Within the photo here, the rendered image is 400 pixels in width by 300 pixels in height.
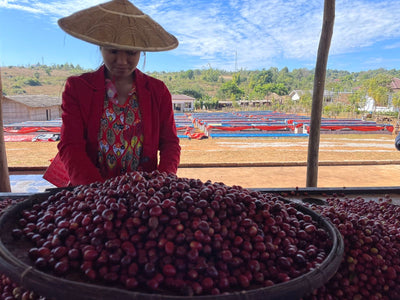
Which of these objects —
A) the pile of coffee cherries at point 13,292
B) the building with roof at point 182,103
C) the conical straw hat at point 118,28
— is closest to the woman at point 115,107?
the conical straw hat at point 118,28

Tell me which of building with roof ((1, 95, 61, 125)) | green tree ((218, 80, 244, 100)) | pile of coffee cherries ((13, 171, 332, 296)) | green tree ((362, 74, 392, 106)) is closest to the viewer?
pile of coffee cherries ((13, 171, 332, 296))

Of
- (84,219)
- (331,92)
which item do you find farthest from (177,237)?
(331,92)

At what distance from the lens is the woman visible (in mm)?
1461

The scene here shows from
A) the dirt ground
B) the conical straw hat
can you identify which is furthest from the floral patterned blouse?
the dirt ground

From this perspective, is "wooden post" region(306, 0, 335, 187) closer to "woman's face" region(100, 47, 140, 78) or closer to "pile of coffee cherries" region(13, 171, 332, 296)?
"woman's face" region(100, 47, 140, 78)

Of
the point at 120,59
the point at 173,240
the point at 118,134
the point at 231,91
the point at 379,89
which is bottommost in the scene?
the point at 173,240

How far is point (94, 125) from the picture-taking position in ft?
5.64

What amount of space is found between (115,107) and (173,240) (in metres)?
1.17

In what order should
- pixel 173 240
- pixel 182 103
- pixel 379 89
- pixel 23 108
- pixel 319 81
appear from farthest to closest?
pixel 182 103 < pixel 379 89 < pixel 23 108 < pixel 319 81 < pixel 173 240

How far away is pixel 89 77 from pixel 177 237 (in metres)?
1.26

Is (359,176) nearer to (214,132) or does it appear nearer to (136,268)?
(136,268)

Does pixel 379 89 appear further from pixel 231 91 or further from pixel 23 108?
pixel 23 108

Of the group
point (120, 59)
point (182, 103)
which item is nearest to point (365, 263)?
point (120, 59)

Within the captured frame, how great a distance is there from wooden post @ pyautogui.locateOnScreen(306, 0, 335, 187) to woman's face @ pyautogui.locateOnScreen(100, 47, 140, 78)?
9.36 ft
